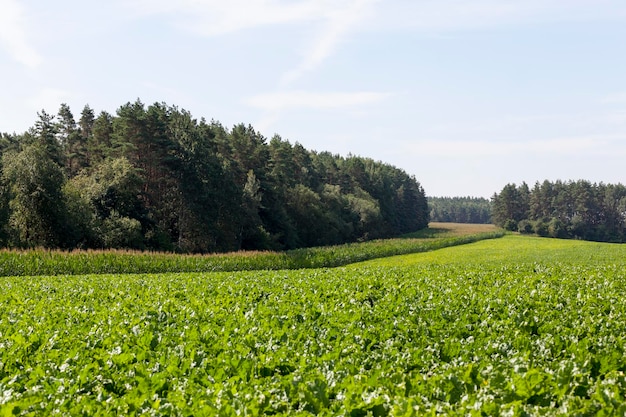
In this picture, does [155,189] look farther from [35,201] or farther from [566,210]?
[566,210]

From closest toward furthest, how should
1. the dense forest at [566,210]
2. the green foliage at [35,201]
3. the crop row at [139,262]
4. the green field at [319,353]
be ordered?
the green field at [319,353] → the crop row at [139,262] → the green foliage at [35,201] → the dense forest at [566,210]

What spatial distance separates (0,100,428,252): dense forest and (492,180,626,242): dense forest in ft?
216

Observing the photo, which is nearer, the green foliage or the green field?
the green field

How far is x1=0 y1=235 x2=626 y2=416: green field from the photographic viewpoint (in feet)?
19.7

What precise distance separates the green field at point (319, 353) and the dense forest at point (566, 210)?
409ft

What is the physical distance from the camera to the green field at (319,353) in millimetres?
6016

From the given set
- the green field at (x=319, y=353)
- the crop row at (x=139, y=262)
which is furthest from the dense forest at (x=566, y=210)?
the green field at (x=319, y=353)

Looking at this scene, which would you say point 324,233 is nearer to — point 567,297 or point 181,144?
point 181,144

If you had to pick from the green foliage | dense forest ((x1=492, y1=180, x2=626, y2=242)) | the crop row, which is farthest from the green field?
dense forest ((x1=492, y1=180, x2=626, y2=242))

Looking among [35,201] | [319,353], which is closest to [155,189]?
[35,201]

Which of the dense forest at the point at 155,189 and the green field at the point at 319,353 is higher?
the dense forest at the point at 155,189

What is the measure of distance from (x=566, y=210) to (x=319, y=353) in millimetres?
154357

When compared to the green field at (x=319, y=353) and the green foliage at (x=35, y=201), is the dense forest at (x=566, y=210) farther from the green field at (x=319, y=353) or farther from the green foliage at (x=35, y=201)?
the green field at (x=319, y=353)

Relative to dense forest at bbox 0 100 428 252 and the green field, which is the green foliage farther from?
the green field
